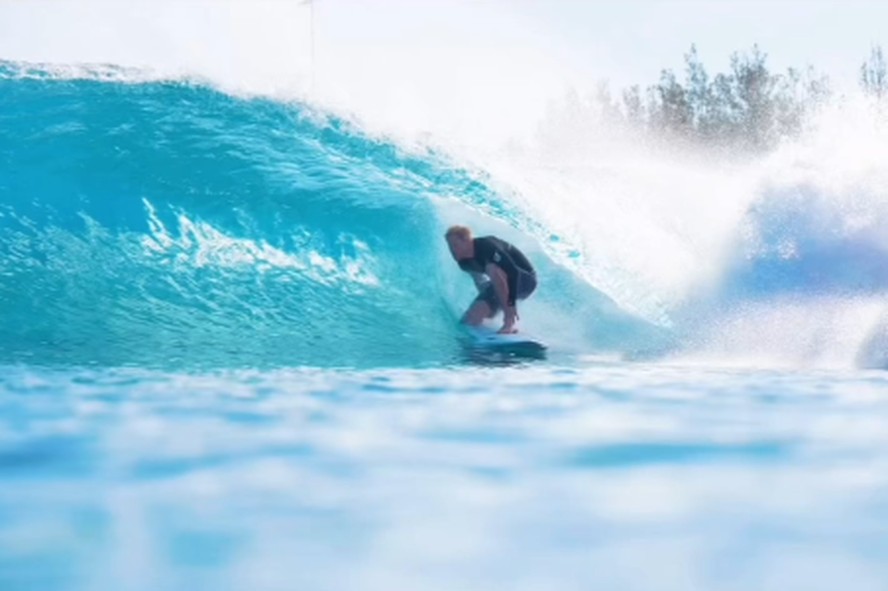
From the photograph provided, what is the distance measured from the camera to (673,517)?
7.61ft

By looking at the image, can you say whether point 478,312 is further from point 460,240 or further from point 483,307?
point 460,240

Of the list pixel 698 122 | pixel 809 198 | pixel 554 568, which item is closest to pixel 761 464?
pixel 554 568

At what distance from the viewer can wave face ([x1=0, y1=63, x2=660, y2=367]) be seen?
282 inches

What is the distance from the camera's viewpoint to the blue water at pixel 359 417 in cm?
208

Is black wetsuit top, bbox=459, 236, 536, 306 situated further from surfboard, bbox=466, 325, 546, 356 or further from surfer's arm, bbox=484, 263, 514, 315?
surfboard, bbox=466, 325, 546, 356

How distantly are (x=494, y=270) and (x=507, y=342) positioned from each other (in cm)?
76

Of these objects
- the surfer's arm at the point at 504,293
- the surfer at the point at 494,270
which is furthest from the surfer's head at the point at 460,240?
the surfer's arm at the point at 504,293

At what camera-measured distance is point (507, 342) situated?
7.42 meters

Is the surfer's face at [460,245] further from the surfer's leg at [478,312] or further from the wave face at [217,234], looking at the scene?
the wave face at [217,234]

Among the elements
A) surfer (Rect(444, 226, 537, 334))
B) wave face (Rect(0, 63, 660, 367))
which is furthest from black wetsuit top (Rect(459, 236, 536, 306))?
wave face (Rect(0, 63, 660, 367))

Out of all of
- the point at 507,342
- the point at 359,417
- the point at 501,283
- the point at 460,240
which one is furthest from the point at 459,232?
the point at 359,417

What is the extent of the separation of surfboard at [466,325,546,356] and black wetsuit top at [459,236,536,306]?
0.32m

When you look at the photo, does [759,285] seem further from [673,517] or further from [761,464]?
[673,517]

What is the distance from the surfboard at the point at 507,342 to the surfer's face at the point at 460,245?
607 millimetres
